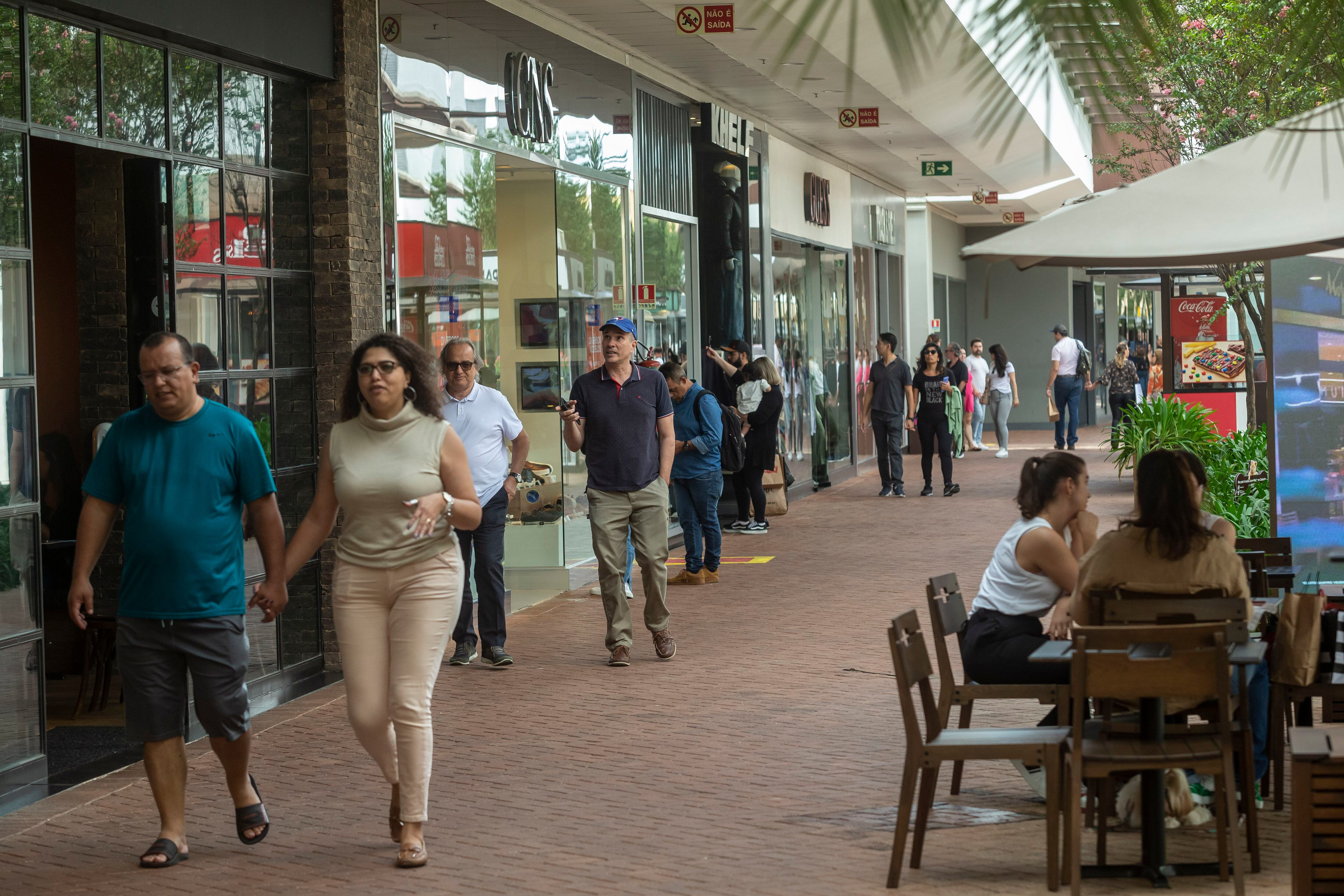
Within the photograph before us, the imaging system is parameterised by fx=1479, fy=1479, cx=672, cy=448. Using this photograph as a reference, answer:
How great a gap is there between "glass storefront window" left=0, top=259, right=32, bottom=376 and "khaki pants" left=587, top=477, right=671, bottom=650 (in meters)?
3.38

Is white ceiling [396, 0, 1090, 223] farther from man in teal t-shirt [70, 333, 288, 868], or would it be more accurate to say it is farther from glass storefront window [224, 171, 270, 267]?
glass storefront window [224, 171, 270, 267]

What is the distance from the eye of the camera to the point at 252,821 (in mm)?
5312

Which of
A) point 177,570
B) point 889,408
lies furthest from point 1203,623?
point 889,408

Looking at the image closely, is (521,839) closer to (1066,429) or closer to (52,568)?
(52,568)

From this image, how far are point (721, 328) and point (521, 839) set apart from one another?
11.6 meters

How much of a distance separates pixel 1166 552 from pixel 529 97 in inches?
293

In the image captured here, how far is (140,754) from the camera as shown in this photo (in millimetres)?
6883

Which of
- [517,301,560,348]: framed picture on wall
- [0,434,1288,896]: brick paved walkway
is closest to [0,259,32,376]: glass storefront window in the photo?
[0,434,1288,896]: brick paved walkway

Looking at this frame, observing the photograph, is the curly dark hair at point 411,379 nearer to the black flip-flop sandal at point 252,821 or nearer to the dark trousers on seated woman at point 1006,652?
the black flip-flop sandal at point 252,821

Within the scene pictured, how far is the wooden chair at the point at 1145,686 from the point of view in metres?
4.44

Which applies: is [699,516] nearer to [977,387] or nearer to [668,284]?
[668,284]

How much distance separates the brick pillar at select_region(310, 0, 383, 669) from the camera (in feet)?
27.9

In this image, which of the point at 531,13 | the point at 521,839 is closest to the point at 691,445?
the point at 531,13

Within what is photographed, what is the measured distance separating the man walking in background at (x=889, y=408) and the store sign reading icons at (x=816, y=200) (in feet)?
8.04
